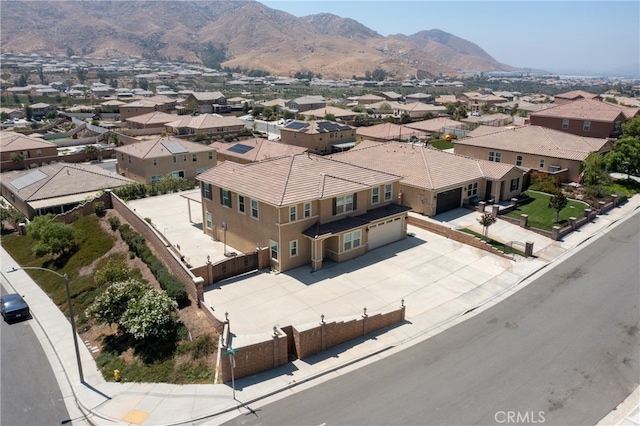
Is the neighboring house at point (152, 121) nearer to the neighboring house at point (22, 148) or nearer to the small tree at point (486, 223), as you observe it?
the neighboring house at point (22, 148)

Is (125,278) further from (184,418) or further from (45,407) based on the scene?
(184,418)

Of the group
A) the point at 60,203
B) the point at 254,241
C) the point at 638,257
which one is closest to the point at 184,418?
the point at 254,241

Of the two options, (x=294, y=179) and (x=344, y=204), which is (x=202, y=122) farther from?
(x=344, y=204)

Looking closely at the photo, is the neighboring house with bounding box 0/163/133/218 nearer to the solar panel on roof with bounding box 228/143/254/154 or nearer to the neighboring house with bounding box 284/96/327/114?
the solar panel on roof with bounding box 228/143/254/154

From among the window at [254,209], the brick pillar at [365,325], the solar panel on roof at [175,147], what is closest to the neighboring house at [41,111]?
the solar panel on roof at [175,147]

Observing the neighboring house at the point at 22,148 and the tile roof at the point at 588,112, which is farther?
the neighboring house at the point at 22,148

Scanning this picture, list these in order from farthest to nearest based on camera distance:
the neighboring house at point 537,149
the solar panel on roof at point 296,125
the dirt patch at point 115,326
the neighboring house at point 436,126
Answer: the neighboring house at point 436,126 < the solar panel on roof at point 296,125 < the neighboring house at point 537,149 < the dirt patch at point 115,326
